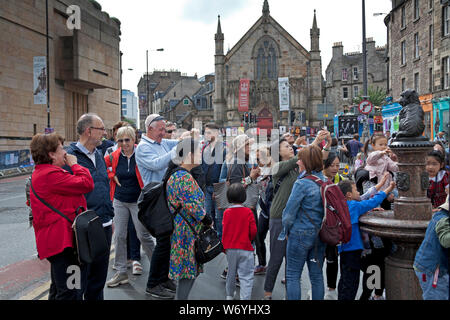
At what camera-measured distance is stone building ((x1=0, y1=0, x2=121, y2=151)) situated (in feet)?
78.7

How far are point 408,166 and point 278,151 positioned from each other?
1.64 m

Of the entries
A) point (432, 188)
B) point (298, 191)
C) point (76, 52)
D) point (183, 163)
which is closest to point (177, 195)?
point (183, 163)

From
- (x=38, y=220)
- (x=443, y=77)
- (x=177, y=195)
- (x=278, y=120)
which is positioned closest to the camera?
(x=38, y=220)

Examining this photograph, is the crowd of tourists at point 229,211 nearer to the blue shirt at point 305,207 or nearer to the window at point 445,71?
the blue shirt at point 305,207

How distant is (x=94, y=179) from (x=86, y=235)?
89 cm

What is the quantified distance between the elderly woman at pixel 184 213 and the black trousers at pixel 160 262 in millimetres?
563

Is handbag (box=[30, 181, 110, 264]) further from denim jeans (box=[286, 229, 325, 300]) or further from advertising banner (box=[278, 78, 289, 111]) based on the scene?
advertising banner (box=[278, 78, 289, 111])

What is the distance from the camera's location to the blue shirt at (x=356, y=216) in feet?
14.1

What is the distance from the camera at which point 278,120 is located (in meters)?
58.9

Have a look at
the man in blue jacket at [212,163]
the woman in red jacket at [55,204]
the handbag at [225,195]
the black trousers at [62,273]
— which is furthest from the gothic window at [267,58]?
the black trousers at [62,273]

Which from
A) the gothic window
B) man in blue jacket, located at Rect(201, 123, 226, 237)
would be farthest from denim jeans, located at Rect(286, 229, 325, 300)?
the gothic window

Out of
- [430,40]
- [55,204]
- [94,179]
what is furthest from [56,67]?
[55,204]

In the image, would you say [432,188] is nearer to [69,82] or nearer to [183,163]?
[183,163]

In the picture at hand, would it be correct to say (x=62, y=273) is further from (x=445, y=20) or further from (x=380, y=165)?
(x=445, y=20)
